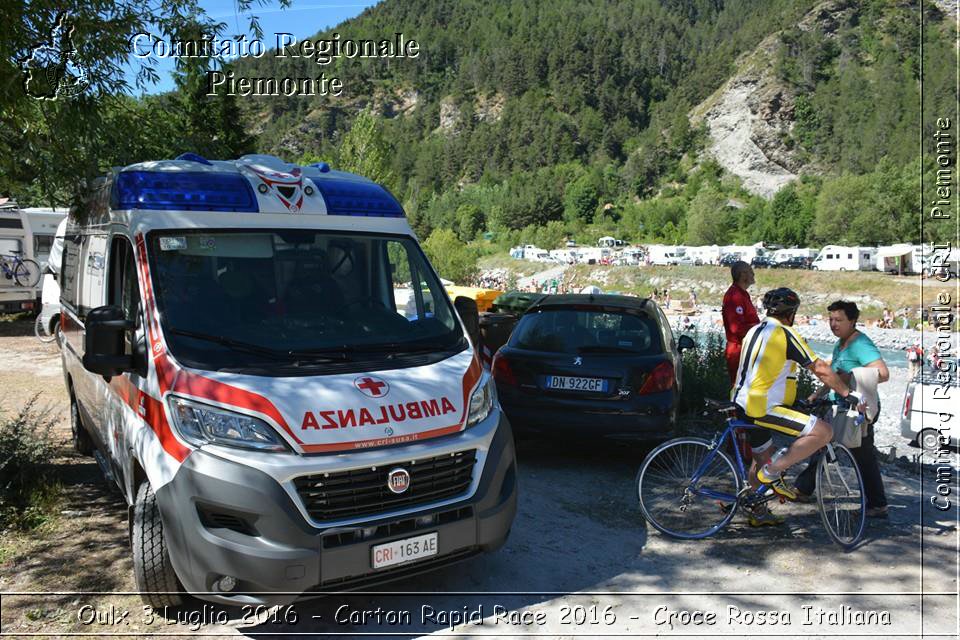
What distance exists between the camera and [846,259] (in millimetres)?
81688

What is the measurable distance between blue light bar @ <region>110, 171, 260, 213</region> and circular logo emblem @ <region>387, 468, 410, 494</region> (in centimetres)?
198

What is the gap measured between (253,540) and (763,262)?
3535 inches

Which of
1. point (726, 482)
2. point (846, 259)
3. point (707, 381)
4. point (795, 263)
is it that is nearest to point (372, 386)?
point (726, 482)

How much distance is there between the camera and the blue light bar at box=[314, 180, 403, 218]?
207 inches

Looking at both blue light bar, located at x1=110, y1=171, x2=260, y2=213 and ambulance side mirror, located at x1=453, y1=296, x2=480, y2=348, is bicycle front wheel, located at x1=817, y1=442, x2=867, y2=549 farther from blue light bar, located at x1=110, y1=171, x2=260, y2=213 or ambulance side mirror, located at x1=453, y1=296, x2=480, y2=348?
blue light bar, located at x1=110, y1=171, x2=260, y2=213

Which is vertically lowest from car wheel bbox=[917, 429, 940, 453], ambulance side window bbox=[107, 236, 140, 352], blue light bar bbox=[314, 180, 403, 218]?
car wheel bbox=[917, 429, 940, 453]

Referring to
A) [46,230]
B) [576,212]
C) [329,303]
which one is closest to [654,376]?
[329,303]

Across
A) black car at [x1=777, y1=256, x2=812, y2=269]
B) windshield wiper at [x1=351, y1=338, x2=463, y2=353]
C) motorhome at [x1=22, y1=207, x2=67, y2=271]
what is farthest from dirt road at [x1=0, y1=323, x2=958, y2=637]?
black car at [x1=777, y1=256, x2=812, y2=269]

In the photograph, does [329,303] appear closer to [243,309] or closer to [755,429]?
[243,309]

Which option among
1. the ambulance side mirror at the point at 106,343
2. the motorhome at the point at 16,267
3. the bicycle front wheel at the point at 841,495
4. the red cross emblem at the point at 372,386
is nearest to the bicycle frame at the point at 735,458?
the bicycle front wheel at the point at 841,495

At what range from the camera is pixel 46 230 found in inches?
937

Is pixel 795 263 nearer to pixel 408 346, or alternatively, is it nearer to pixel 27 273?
pixel 27 273

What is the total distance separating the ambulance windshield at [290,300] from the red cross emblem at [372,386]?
21 cm

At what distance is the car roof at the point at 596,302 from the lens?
25.2 ft
